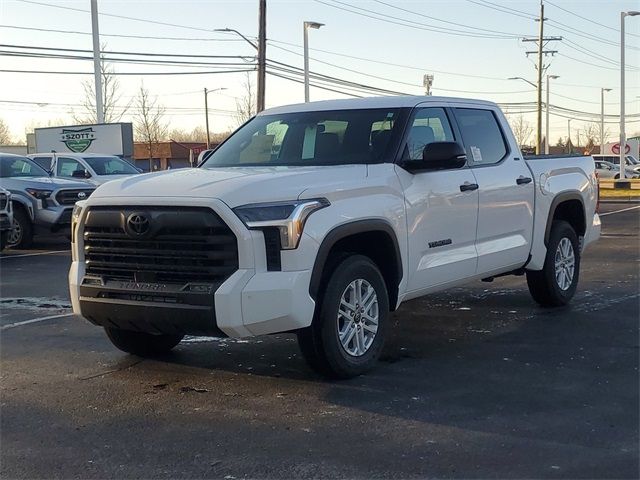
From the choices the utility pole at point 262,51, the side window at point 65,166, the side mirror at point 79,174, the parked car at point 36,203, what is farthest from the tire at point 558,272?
the utility pole at point 262,51

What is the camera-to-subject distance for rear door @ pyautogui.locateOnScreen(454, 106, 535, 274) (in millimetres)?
6792

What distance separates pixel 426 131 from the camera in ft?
21.2

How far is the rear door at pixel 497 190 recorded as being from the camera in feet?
22.3

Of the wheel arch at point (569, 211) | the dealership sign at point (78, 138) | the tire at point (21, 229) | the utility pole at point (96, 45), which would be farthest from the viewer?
the dealership sign at point (78, 138)

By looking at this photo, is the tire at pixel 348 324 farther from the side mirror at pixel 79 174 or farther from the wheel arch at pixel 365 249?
the side mirror at pixel 79 174

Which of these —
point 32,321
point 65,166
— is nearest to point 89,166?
point 65,166

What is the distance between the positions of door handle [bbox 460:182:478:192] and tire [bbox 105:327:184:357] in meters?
2.64

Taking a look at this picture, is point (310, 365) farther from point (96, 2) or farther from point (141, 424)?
point (96, 2)

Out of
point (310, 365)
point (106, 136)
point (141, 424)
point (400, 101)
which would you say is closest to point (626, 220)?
point (400, 101)

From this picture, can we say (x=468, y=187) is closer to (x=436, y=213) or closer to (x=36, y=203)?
(x=436, y=213)

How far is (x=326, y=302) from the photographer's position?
205 inches

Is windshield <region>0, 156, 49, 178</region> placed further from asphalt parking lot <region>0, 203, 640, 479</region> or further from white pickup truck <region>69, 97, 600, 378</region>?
white pickup truck <region>69, 97, 600, 378</region>

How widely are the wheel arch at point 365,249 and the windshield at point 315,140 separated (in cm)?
65

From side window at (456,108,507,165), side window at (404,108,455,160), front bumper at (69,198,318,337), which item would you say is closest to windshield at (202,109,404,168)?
side window at (404,108,455,160)
